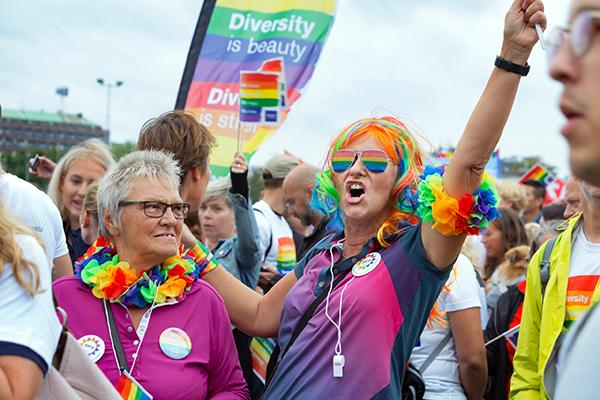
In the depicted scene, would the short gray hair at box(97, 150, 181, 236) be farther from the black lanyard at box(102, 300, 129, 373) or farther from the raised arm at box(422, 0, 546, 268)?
the raised arm at box(422, 0, 546, 268)

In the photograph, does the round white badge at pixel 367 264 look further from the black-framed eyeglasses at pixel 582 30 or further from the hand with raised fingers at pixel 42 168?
the hand with raised fingers at pixel 42 168

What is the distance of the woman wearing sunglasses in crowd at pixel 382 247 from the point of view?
221 cm

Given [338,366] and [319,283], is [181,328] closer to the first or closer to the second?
[319,283]

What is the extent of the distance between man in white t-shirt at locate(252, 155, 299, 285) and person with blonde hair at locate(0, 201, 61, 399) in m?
2.97

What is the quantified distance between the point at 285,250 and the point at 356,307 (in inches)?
108

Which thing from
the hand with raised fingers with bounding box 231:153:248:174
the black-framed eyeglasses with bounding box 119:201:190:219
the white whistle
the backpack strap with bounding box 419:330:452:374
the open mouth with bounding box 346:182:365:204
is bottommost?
the backpack strap with bounding box 419:330:452:374

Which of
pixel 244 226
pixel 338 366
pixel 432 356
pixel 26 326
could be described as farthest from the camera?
pixel 244 226

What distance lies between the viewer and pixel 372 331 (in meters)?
2.35

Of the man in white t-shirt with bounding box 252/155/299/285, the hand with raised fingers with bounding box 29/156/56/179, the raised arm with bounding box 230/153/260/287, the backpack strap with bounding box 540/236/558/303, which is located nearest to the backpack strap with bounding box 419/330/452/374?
the backpack strap with bounding box 540/236/558/303

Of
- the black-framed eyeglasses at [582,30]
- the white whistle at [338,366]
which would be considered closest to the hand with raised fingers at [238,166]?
the white whistle at [338,366]

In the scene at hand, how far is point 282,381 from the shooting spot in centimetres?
253

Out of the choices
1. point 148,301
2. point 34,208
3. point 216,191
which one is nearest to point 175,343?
point 148,301

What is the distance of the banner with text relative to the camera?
5.73 meters

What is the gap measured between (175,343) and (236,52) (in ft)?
11.7
